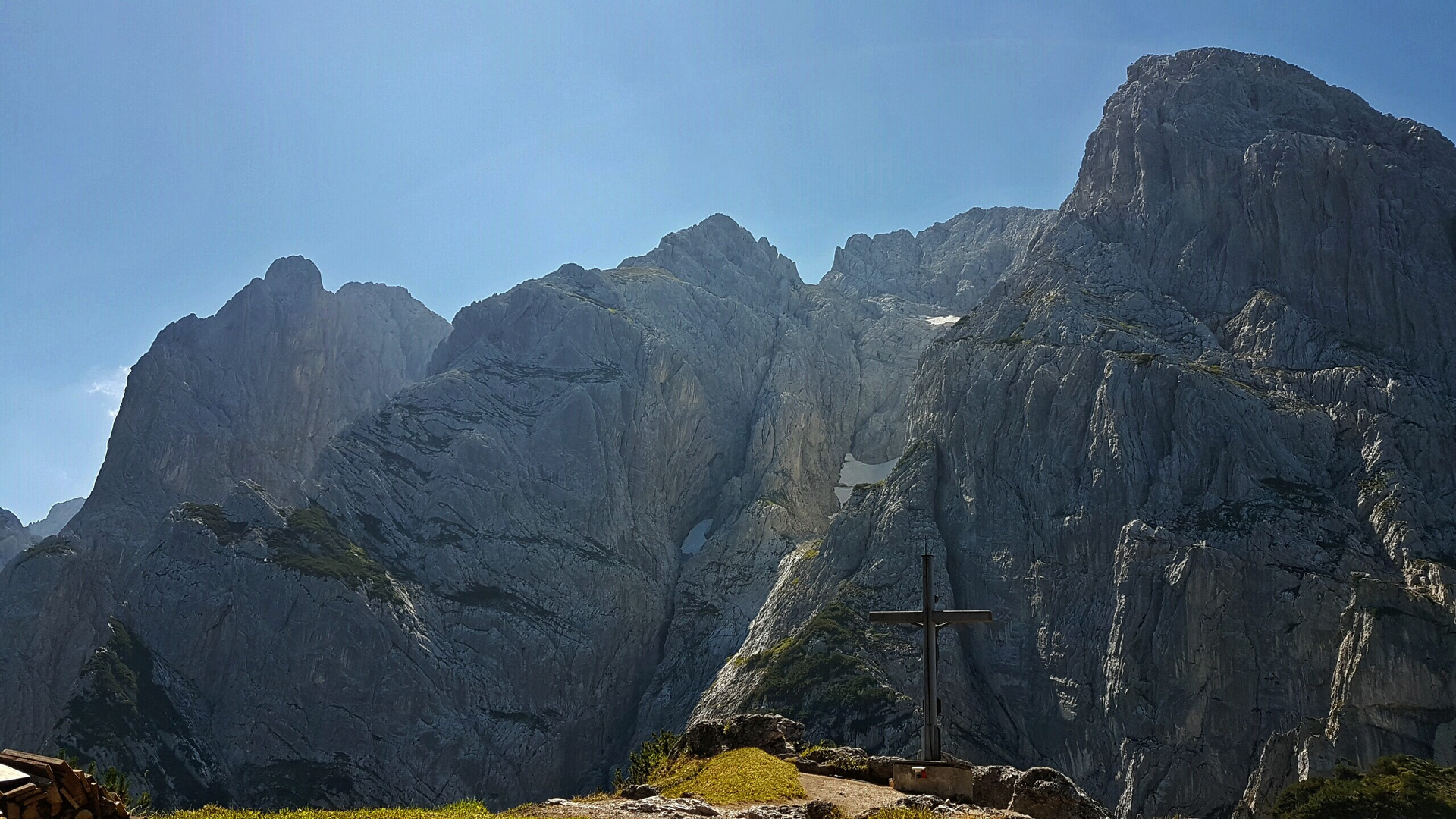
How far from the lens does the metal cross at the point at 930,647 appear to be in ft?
104

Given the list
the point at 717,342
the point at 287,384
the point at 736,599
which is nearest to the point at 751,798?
the point at 736,599

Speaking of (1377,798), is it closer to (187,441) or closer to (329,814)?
(329,814)

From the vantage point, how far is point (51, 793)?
1489 centimetres

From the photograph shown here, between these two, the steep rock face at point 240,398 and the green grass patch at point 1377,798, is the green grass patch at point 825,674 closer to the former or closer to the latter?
the green grass patch at point 1377,798

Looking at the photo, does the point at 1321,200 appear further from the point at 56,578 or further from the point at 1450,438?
the point at 56,578

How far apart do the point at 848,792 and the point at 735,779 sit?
338 centimetres

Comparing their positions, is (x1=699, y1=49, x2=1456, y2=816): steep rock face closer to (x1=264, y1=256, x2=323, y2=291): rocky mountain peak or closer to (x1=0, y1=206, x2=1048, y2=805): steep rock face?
(x1=0, y1=206, x2=1048, y2=805): steep rock face

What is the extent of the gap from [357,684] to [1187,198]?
112147 mm

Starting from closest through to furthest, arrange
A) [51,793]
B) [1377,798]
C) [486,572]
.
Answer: [51,793] → [1377,798] → [486,572]

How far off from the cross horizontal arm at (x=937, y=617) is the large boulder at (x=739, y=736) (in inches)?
445

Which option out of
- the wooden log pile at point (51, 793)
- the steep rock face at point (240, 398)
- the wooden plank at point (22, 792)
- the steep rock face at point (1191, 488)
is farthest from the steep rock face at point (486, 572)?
the wooden plank at point (22, 792)

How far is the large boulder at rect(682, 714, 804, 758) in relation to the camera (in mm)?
42188

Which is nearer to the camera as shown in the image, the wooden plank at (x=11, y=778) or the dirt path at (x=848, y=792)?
the wooden plank at (x=11, y=778)

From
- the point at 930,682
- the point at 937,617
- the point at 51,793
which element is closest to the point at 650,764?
the point at 930,682
